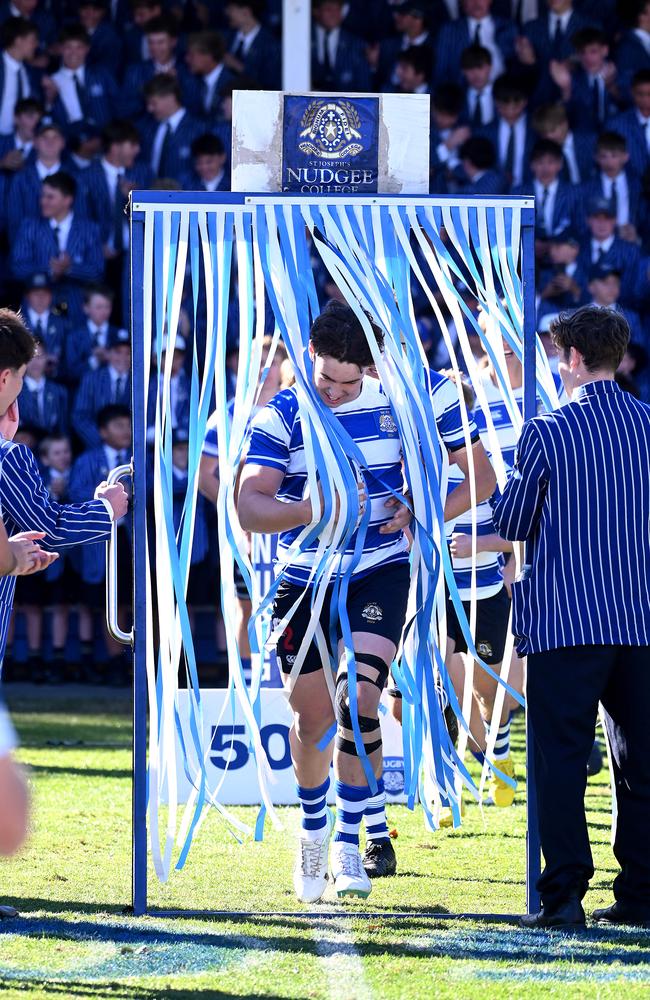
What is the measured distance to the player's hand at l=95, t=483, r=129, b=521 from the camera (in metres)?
5.63

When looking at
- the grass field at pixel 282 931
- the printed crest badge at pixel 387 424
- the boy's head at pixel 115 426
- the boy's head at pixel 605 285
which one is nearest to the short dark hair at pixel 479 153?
the boy's head at pixel 605 285

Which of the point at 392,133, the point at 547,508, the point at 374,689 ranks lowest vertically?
the point at 374,689

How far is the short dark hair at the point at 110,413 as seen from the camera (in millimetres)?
12703

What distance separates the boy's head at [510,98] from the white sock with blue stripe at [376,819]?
9.06 metres

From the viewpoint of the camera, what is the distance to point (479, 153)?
14.0 m

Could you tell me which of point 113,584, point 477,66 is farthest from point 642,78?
point 113,584

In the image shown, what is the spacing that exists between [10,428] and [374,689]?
1503 mm

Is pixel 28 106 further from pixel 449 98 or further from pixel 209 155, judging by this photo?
pixel 449 98

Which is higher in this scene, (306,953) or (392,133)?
(392,133)

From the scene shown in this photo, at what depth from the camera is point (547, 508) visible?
550cm

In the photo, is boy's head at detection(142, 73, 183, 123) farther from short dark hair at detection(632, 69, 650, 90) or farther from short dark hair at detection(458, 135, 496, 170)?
short dark hair at detection(632, 69, 650, 90)

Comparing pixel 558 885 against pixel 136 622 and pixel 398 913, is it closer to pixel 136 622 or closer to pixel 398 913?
pixel 398 913

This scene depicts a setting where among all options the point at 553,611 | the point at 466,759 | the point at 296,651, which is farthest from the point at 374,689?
the point at 466,759

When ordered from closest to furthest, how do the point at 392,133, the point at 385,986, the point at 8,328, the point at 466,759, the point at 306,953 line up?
the point at 385,986 → the point at 306,953 → the point at 8,328 → the point at 392,133 → the point at 466,759
